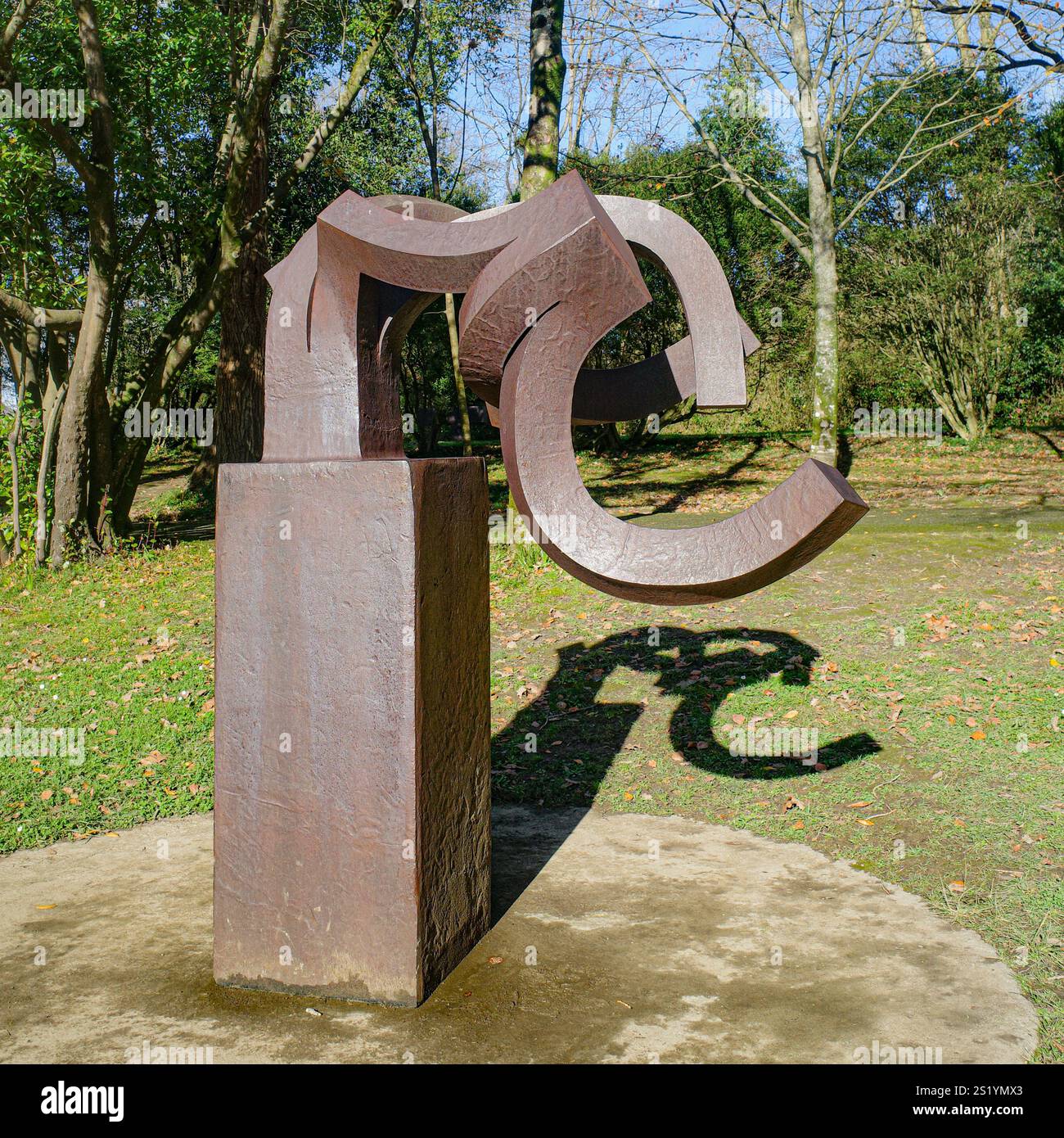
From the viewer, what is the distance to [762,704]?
7.45 metres

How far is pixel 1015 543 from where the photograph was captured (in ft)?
36.3

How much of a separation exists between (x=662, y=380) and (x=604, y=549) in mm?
1196

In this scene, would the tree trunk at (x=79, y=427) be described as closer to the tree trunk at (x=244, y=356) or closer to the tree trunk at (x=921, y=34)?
the tree trunk at (x=244, y=356)

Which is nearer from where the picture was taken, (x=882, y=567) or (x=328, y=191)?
(x=882, y=567)

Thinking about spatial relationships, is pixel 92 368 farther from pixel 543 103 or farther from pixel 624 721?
pixel 624 721

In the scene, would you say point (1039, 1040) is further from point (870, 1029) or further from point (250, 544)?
point (250, 544)

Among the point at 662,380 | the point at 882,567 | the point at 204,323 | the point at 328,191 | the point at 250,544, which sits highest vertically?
the point at 328,191

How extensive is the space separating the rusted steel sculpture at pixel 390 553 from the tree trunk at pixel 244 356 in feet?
40.1

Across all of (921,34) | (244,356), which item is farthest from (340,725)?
(921,34)

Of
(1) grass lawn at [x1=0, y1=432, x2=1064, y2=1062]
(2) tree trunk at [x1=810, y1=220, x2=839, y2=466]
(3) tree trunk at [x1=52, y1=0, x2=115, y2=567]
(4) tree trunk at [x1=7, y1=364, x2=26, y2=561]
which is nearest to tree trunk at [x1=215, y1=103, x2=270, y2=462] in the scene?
(3) tree trunk at [x1=52, y1=0, x2=115, y2=567]

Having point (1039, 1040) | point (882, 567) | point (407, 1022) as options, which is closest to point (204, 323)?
point (882, 567)

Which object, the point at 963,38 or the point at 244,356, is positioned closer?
the point at 244,356

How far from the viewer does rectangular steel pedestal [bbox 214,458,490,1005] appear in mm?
3832

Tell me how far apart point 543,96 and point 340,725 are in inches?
364
